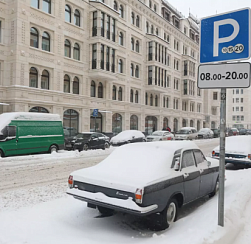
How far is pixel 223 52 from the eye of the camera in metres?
4.31

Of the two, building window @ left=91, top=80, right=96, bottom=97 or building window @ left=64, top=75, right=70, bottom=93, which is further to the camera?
building window @ left=91, top=80, right=96, bottom=97

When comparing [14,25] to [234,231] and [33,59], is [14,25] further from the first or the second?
[234,231]

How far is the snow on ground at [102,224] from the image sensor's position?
13.8 feet

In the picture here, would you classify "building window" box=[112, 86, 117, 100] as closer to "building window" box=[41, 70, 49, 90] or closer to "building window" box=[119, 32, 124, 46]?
"building window" box=[119, 32, 124, 46]

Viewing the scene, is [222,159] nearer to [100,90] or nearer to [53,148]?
[53,148]

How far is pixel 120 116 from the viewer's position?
104 ft

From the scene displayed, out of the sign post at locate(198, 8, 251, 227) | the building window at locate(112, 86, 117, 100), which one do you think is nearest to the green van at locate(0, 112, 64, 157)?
the sign post at locate(198, 8, 251, 227)

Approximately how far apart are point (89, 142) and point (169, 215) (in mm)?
13907

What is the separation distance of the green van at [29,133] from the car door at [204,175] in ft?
35.0

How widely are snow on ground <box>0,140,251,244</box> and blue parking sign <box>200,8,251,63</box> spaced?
9.35ft

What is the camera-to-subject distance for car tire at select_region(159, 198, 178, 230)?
4742mm

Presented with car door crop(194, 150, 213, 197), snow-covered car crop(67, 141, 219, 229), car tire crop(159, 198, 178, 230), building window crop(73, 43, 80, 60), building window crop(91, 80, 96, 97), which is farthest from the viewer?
building window crop(91, 80, 96, 97)

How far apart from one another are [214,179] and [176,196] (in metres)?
2.17

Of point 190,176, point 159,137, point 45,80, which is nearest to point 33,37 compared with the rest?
point 45,80
